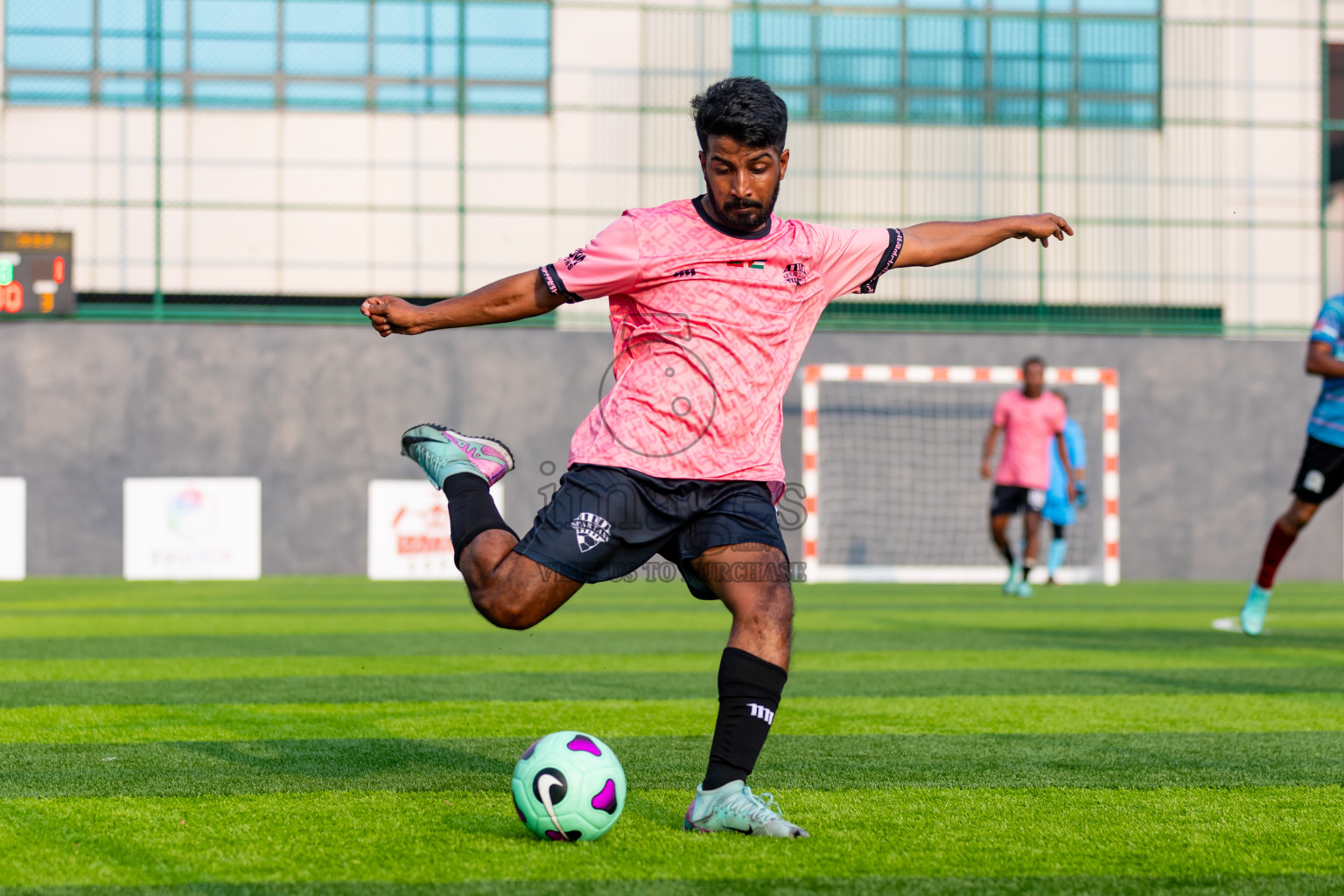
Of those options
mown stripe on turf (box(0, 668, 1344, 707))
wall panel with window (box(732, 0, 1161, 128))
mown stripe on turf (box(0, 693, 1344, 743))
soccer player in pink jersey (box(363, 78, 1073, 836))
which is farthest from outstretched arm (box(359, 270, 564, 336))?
wall panel with window (box(732, 0, 1161, 128))

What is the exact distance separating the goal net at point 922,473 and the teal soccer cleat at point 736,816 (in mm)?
13845

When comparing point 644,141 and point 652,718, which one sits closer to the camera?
point 652,718

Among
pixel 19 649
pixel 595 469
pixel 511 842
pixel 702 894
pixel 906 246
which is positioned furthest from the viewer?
pixel 19 649

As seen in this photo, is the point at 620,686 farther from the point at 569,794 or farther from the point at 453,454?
the point at 569,794

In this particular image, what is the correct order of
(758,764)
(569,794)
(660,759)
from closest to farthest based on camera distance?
(569,794)
(758,764)
(660,759)

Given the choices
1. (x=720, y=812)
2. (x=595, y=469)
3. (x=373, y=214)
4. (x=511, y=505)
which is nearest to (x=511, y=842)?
(x=720, y=812)

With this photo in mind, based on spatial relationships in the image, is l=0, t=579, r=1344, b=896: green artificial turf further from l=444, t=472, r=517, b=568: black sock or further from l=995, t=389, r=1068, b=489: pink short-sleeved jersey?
l=995, t=389, r=1068, b=489: pink short-sleeved jersey

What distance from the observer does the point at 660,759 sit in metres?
4.76

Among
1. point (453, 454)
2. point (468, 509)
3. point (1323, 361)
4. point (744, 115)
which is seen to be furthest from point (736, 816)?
point (1323, 361)

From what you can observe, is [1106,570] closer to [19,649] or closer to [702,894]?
[19,649]

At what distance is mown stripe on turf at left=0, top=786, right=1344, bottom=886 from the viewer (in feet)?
10.5

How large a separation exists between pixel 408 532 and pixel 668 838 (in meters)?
13.6

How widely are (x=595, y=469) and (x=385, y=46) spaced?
60.9ft

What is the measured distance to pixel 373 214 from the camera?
770 inches
